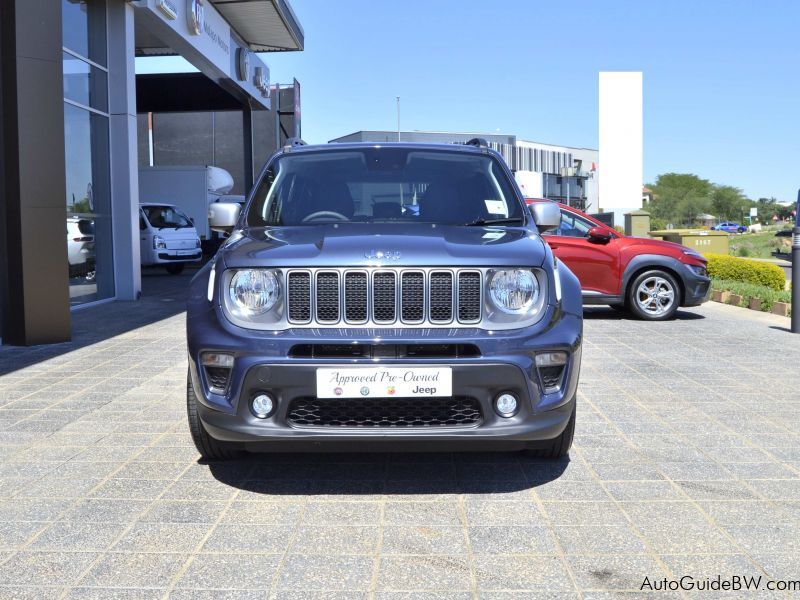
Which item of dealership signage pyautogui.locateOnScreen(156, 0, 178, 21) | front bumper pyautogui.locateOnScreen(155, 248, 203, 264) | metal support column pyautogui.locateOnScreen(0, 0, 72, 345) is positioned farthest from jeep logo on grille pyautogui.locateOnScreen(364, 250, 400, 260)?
front bumper pyautogui.locateOnScreen(155, 248, 203, 264)

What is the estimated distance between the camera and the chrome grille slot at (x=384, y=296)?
3.86 meters

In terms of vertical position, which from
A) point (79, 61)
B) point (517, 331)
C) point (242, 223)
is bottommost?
point (517, 331)

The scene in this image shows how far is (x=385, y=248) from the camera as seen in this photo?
4.00 meters

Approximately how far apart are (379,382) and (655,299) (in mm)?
8574

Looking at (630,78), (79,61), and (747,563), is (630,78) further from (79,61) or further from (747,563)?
(747,563)

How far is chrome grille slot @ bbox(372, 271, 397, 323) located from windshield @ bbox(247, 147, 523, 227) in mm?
946

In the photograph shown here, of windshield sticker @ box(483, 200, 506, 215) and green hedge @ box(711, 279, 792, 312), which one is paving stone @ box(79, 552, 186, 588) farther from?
green hedge @ box(711, 279, 792, 312)

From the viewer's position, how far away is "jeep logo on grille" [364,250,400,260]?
392 cm

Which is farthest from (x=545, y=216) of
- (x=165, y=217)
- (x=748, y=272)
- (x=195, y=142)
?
(x=195, y=142)

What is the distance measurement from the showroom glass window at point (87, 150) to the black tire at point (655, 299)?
25.3 feet

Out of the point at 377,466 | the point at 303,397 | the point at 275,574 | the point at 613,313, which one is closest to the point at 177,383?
the point at 377,466

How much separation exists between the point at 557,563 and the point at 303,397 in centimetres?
124

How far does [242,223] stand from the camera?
16.2ft

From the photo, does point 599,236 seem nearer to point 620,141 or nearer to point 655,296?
point 655,296
